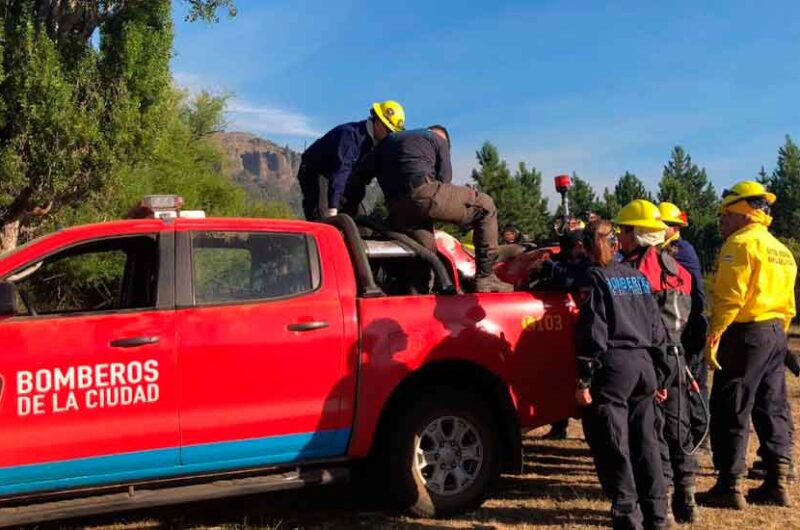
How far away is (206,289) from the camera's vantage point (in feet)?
14.4

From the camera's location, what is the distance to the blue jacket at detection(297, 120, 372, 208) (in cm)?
650

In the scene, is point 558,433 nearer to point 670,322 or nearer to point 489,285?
point 489,285

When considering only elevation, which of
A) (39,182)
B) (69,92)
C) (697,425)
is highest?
(69,92)

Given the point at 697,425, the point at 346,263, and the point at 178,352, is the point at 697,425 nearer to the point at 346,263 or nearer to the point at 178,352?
the point at 346,263

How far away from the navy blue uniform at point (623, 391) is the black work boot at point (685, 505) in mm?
635

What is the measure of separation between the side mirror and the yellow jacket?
4197 millimetres

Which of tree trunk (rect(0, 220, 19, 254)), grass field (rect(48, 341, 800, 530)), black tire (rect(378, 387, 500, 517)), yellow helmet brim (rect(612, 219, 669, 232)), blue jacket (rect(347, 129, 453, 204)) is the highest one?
tree trunk (rect(0, 220, 19, 254))

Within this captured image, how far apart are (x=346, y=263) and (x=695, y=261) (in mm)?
2791

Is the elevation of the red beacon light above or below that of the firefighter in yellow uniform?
above

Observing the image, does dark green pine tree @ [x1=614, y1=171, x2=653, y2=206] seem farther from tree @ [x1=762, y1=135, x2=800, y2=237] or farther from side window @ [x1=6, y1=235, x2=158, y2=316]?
side window @ [x1=6, y1=235, x2=158, y2=316]

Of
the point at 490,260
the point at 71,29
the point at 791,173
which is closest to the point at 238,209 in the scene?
the point at 71,29

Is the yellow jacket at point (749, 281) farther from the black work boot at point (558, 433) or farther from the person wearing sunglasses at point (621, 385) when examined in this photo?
the black work boot at point (558, 433)

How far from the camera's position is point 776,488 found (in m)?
5.18

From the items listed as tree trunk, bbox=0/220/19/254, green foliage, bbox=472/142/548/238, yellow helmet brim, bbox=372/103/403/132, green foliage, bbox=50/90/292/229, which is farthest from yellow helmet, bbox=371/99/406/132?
green foliage, bbox=472/142/548/238
